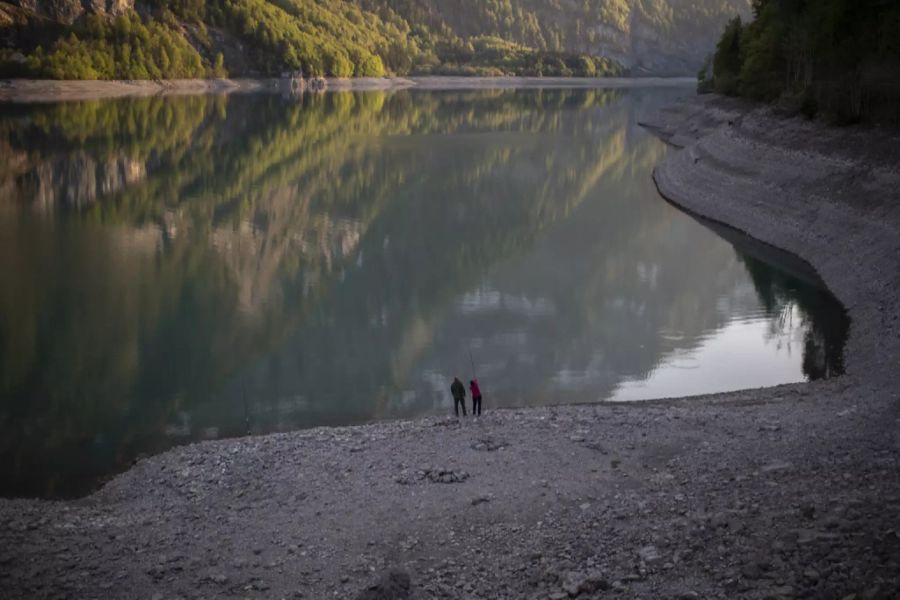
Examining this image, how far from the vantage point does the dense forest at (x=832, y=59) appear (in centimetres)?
3497

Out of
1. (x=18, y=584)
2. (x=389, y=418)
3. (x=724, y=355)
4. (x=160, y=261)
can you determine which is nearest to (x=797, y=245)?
(x=724, y=355)

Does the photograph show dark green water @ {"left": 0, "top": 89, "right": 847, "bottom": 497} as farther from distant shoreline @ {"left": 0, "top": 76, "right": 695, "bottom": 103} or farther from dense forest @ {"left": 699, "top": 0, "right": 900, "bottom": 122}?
distant shoreline @ {"left": 0, "top": 76, "right": 695, "bottom": 103}

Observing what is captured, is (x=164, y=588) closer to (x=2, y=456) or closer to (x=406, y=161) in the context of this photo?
(x=2, y=456)

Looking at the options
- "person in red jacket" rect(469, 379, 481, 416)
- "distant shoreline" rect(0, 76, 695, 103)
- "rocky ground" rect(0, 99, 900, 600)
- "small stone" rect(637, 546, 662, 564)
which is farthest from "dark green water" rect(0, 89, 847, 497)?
"distant shoreline" rect(0, 76, 695, 103)

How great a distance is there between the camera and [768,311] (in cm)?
2545

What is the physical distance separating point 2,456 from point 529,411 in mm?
8974

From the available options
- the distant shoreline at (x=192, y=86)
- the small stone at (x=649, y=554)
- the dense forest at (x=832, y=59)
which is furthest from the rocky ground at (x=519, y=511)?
the distant shoreline at (x=192, y=86)

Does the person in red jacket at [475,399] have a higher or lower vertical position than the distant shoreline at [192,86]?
lower

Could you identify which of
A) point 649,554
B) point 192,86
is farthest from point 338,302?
point 192,86

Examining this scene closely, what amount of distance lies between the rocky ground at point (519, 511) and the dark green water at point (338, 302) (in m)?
2.45

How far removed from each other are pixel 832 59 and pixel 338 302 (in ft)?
92.0

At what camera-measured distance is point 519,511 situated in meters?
11.3

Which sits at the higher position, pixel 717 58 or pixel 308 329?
pixel 717 58

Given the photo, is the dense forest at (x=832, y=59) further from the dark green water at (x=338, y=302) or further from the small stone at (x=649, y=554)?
the small stone at (x=649, y=554)
